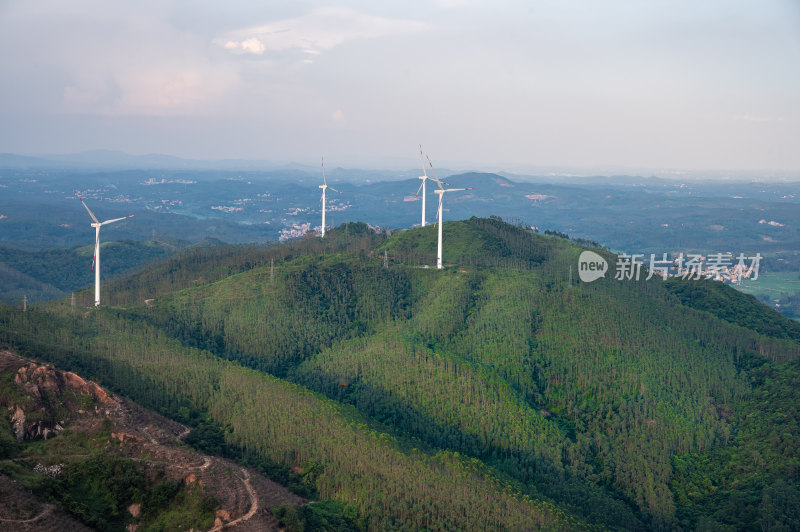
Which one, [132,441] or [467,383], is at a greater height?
[132,441]

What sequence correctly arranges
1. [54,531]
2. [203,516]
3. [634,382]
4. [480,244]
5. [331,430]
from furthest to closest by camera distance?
[480,244]
[634,382]
[331,430]
[203,516]
[54,531]

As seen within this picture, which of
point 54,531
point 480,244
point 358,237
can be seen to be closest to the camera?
point 54,531

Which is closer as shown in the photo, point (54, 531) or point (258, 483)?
point (54, 531)

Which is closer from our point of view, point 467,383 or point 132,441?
point 132,441

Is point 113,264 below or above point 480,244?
below

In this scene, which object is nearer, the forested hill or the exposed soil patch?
the exposed soil patch

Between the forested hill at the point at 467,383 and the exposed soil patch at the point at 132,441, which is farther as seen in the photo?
the forested hill at the point at 467,383

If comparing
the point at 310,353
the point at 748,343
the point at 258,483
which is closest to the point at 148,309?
the point at 310,353

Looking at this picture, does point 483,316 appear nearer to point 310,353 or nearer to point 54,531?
point 310,353
